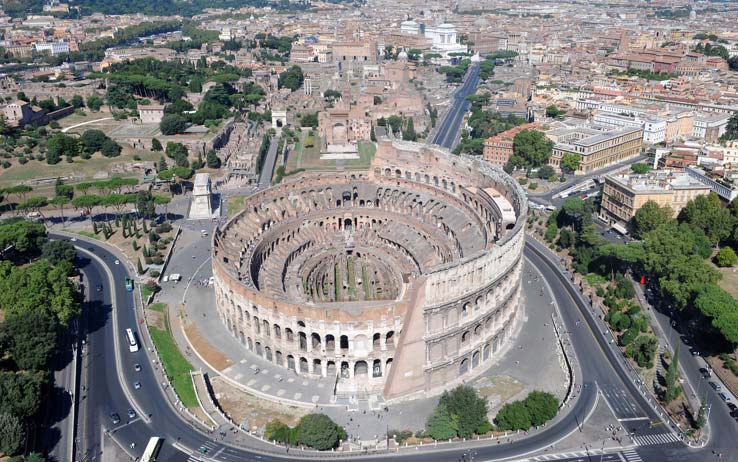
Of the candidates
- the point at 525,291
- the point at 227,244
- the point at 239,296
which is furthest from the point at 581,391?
the point at 227,244

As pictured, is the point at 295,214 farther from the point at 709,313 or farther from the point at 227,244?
the point at 709,313

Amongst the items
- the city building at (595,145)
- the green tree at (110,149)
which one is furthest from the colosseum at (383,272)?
the green tree at (110,149)

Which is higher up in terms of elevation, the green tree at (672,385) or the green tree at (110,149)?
the green tree at (110,149)

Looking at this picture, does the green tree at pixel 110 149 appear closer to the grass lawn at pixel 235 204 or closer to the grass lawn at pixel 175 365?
the grass lawn at pixel 235 204

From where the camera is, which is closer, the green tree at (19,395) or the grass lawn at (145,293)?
the green tree at (19,395)

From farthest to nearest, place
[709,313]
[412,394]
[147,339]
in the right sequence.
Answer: [147,339]
[709,313]
[412,394]

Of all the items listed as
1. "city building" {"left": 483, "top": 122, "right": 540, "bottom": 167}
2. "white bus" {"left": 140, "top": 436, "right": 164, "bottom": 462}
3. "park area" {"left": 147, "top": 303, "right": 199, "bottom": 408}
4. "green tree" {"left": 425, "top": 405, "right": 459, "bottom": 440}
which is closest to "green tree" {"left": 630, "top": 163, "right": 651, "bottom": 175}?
"city building" {"left": 483, "top": 122, "right": 540, "bottom": 167}
